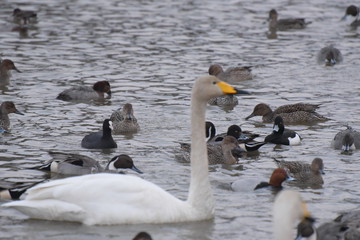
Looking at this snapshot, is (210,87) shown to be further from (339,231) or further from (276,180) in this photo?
(276,180)

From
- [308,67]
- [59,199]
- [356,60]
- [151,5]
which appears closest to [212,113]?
[308,67]

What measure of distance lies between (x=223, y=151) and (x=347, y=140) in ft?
6.10

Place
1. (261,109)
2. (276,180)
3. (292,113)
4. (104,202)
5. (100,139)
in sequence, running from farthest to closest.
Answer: (292,113) → (261,109) → (100,139) → (276,180) → (104,202)

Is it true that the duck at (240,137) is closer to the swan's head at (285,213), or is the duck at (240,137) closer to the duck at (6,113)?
the duck at (6,113)

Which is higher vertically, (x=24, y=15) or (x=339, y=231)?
(x=24, y=15)

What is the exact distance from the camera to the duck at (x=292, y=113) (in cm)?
1614

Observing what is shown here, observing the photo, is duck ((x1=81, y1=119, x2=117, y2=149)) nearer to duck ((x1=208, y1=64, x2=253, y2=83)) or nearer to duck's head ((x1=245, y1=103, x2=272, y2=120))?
duck's head ((x1=245, y1=103, x2=272, y2=120))

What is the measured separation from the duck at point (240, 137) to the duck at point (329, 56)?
21.8 ft

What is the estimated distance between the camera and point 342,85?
19047 mm

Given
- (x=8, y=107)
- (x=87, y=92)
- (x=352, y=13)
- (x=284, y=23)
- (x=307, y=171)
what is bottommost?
(x=307, y=171)

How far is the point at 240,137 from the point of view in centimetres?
1417

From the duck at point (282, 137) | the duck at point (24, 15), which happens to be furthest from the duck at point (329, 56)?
the duck at point (24, 15)

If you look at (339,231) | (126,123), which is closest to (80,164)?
(126,123)

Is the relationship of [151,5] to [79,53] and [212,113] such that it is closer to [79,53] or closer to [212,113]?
[79,53]
